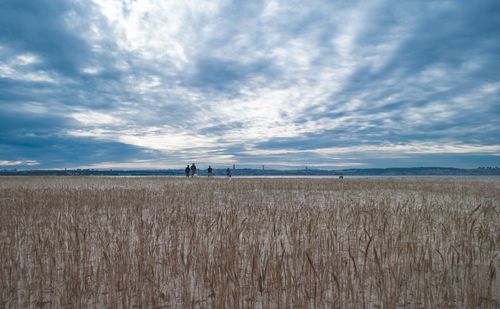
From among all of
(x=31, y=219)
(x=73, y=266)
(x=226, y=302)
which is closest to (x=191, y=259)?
(x=226, y=302)

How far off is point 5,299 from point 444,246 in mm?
7461

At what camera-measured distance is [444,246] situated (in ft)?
19.5

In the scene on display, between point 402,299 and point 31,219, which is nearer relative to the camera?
point 402,299

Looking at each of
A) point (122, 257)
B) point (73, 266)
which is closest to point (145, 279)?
point (122, 257)

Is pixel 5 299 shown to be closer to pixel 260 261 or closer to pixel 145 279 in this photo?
pixel 145 279

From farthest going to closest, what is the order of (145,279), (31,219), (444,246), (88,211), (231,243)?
(88,211) < (31,219) < (444,246) < (231,243) < (145,279)

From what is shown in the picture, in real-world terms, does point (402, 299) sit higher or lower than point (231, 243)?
lower

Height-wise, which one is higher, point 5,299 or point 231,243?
point 231,243

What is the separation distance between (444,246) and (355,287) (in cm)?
295

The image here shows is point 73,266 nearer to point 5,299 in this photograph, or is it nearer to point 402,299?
point 5,299

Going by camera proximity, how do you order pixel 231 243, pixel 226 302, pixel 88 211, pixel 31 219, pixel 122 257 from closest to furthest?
pixel 226 302
pixel 122 257
pixel 231 243
pixel 31 219
pixel 88 211

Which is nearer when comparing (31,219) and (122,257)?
(122,257)

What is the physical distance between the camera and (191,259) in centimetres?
506

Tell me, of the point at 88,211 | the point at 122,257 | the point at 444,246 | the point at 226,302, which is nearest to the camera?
the point at 226,302
